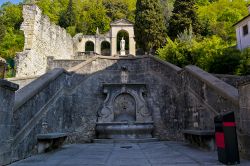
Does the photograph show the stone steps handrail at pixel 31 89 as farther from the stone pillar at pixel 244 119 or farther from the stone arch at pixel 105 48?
the stone arch at pixel 105 48

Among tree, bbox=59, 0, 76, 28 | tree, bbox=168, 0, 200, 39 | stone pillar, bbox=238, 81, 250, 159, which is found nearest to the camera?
stone pillar, bbox=238, 81, 250, 159

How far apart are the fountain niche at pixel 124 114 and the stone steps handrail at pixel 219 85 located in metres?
3.13

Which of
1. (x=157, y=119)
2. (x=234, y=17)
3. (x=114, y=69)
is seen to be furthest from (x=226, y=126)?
(x=234, y=17)

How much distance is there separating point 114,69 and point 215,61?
593 cm

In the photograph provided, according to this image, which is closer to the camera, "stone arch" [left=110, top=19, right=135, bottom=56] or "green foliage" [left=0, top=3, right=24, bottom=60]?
"green foliage" [left=0, top=3, right=24, bottom=60]

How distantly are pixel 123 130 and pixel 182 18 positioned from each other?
21.8 meters

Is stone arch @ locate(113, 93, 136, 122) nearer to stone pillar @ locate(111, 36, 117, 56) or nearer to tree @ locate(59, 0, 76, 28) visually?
stone pillar @ locate(111, 36, 117, 56)

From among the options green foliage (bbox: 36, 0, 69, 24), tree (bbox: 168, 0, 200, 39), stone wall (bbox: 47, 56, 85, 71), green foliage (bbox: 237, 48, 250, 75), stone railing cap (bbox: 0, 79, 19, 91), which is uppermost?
green foliage (bbox: 36, 0, 69, 24)

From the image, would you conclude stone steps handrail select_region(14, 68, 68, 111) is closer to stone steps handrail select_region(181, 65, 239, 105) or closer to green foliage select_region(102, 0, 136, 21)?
stone steps handrail select_region(181, 65, 239, 105)

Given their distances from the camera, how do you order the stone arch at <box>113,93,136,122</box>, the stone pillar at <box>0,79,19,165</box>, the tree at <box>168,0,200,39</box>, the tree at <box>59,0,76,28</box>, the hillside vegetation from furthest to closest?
the tree at <box>59,0,76,28</box> < the tree at <box>168,0,200,39</box> < the hillside vegetation < the stone arch at <box>113,93,136,122</box> < the stone pillar at <box>0,79,19,165</box>

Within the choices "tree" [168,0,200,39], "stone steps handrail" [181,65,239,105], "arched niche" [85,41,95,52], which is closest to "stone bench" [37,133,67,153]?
"stone steps handrail" [181,65,239,105]

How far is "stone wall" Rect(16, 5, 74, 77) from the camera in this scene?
21.5 metres

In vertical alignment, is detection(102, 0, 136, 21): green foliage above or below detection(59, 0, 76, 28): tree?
above

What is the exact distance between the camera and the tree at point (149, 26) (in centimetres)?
2900
